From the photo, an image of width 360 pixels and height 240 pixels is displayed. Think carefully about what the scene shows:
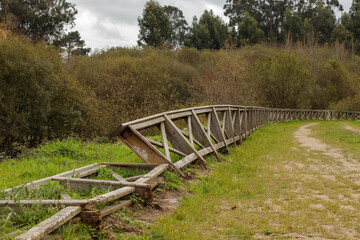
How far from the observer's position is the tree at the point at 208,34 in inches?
2461

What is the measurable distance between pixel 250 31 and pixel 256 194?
6223cm

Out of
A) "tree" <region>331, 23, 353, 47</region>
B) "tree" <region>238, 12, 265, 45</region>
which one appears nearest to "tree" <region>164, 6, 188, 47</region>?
"tree" <region>238, 12, 265, 45</region>

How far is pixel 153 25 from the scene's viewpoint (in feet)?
170

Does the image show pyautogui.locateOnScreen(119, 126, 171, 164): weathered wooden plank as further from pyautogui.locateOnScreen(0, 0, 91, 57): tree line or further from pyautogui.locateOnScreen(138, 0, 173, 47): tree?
pyautogui.locateOnScreen(138, 0, 173, 47): tree

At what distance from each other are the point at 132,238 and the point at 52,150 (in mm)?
6674

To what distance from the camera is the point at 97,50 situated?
38.9 metres

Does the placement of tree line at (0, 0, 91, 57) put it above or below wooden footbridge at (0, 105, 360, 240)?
above

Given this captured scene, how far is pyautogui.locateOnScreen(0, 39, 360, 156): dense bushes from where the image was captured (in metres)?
18.7

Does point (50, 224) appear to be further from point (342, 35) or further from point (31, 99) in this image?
point (342, 35)

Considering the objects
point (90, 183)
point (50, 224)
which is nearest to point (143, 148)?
point (90, 183)

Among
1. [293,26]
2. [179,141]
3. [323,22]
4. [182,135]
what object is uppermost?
[323,22]

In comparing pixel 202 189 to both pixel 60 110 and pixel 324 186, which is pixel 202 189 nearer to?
pixel 324 186

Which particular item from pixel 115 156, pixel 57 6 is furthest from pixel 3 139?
pixel 57 6

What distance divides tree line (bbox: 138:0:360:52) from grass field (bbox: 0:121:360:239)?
156 ft
